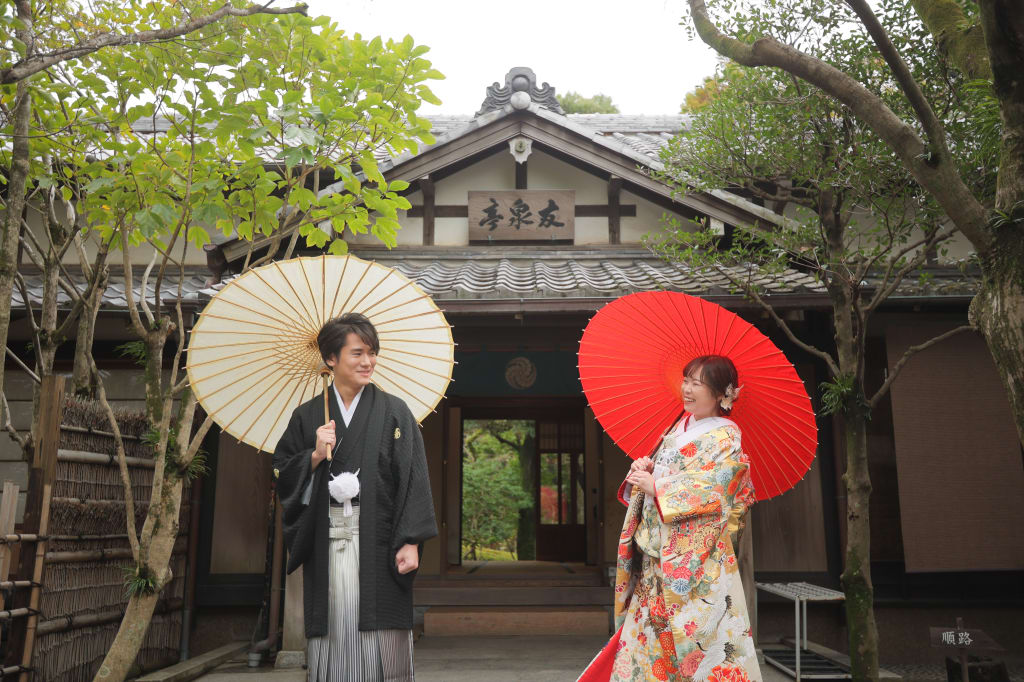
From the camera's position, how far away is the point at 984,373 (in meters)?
7.65

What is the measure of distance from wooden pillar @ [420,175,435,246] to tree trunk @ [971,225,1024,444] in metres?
6.24

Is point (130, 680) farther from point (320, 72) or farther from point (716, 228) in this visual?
point (716, 228)

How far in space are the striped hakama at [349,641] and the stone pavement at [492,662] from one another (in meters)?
3.28

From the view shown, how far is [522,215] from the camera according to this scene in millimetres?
8930

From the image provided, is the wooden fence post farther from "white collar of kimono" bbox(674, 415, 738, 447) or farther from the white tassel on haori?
"white collar of kimono" bbox(674, 415, 738, 447)

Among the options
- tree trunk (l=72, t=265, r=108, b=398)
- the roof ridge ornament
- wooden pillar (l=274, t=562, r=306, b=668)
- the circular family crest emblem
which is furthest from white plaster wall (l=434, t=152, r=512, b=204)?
wooden pillar (l=274, t=562, r=306, b=668)

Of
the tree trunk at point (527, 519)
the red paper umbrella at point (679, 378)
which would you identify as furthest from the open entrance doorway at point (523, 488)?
the red paper umbrella at point (679, 378)

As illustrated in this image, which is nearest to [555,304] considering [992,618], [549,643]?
[549,643]

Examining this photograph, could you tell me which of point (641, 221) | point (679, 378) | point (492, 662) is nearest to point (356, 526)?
point (679, 378)

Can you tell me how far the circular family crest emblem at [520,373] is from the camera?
8.32 m

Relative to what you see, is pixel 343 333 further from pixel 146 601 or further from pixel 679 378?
pixel 146 601

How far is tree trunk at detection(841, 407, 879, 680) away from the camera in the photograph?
5027 millimetres

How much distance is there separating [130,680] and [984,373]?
818 cm

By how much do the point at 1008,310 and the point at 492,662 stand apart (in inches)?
201
